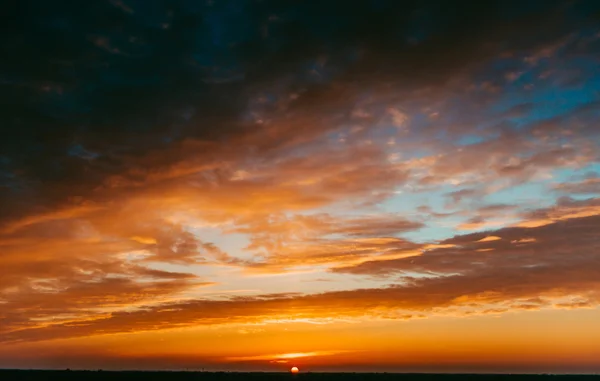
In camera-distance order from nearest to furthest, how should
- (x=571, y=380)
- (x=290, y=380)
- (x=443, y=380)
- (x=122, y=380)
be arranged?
(x=290, y=380), (x=122, y=380), (x=443, y=380), (x=571, y=380)

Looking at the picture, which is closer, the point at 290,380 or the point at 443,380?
the point at 290,380

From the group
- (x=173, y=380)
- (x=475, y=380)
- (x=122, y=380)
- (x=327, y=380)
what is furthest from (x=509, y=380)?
(x=122, y=380)

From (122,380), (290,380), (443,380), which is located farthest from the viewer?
(443,380)

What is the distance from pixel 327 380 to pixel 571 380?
60.5 meters

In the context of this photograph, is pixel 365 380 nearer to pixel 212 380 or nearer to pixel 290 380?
pixel 290 380

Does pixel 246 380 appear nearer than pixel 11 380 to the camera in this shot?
Yes

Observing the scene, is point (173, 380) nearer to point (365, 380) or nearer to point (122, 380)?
point (122, 380)

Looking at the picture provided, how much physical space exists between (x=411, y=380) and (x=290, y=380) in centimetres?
3398

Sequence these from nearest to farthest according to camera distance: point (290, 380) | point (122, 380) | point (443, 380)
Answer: point (290, 380)
point (122, 380)
point (443, 380)

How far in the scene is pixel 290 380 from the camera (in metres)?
103

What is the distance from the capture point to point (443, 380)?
117250 mm

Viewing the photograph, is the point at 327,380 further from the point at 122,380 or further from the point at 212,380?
the point at 122,380

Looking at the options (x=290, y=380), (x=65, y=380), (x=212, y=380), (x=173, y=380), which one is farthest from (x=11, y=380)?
(x=290, y=380)

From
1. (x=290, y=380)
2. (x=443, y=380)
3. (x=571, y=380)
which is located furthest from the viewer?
(x=571, y=380)
